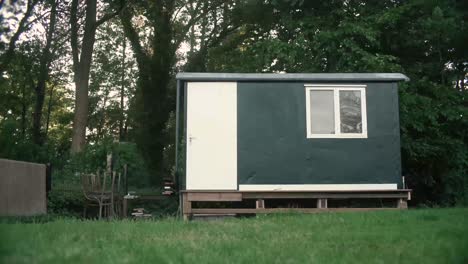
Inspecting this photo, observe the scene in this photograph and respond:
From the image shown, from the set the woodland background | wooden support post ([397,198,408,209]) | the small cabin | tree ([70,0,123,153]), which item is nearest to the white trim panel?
the small cabin

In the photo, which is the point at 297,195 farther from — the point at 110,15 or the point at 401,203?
the point at 110,15

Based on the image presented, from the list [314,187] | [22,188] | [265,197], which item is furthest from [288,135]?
[22,188]

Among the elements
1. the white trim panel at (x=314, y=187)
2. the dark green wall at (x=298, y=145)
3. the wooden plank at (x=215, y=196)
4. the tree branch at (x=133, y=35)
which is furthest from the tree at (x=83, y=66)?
the white trim panel at (x=314, y=187)

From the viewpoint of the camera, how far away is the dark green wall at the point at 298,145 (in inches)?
434

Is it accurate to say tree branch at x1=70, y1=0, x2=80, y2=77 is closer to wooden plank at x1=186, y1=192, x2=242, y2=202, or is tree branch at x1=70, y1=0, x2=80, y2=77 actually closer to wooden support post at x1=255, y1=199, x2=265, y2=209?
wooden plank at x1=186, y1=192, x2=242, y2=202

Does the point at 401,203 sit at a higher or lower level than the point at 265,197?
lower

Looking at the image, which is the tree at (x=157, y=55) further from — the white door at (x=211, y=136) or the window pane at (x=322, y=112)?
the window pane at (x=322, y=112)

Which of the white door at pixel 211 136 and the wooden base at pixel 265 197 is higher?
the white door at pixel 211 136

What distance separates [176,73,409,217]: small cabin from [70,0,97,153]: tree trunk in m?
9.90

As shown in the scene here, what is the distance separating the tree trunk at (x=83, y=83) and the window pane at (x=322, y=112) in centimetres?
1095

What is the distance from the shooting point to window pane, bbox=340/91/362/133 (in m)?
11.1

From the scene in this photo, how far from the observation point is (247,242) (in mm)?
5793

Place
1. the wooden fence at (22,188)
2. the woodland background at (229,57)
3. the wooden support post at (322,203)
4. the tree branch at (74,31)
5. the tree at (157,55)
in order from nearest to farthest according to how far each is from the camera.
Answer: the wooden fence at (22,188) → the wooden support post at (322,203) → the woodland background at (229,57) → the tree branch at (74,31) → the tree at (157,55)

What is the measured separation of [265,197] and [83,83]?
1195cm
